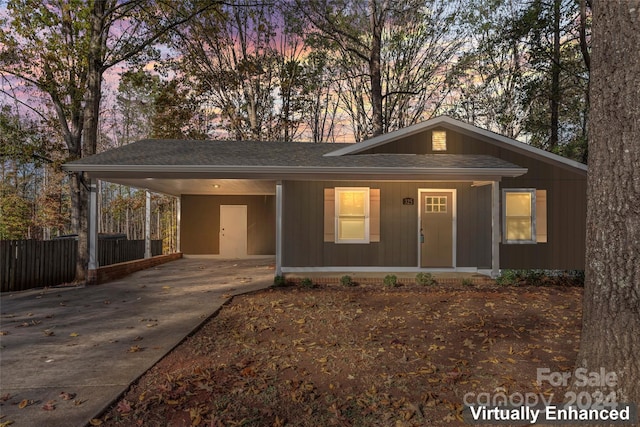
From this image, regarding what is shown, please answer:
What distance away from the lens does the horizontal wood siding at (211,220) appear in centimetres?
1658

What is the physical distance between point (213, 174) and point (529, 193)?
9.09 m

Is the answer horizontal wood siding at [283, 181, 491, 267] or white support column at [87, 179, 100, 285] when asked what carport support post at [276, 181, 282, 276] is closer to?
horizontal wood siding at [283, 181, 491, 267]

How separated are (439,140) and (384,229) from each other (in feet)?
10.9

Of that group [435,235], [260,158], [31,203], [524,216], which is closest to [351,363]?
[435,235]

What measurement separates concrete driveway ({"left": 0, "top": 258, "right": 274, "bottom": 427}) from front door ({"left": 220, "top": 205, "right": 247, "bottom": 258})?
18.6ft

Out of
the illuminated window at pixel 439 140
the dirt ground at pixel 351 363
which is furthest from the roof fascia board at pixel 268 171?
the dirt ground at pixel 351 363

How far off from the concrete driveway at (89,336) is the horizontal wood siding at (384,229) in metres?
1.44

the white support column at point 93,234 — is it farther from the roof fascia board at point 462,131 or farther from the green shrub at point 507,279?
the green shrub at point 507,279

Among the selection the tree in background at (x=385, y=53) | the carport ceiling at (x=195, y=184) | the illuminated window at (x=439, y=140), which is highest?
the tree in background at (x=385, y=53)

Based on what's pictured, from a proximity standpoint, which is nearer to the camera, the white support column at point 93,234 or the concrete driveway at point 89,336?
the concrete driveway at point 89,336

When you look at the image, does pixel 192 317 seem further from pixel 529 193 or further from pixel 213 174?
pixel 529 193

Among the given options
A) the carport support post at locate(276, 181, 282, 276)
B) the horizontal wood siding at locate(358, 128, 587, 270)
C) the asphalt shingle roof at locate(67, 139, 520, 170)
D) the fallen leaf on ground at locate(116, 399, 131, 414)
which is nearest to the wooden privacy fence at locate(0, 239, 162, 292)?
the asphalt shingle roof at locate(67, 139, 520, 170)

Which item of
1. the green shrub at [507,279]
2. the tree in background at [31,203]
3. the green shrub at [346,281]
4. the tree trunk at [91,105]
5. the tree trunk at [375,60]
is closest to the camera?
the green shrub at [346,281]

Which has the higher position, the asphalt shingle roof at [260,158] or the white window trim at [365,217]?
the asphalt shingle roof at [260,158]
